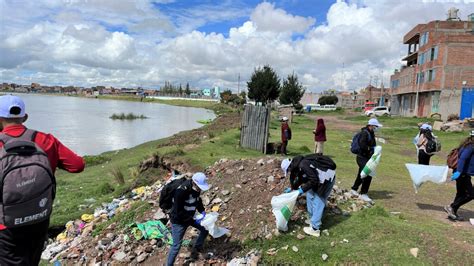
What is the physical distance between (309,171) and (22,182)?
13.2 feet

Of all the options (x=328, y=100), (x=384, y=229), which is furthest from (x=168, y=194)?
(x=328, y=100)

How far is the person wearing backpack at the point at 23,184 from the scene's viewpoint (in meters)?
3.15

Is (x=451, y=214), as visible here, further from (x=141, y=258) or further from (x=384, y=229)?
(x=141, y=258)

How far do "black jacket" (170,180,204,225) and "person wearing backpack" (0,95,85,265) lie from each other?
6.55ft

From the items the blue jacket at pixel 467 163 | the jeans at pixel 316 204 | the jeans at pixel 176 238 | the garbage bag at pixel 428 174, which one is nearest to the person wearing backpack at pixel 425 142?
the garbage bag at pixel 428 174

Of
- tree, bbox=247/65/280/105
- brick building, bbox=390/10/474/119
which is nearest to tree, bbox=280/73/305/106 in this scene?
tree, bbox=247/65/280/105

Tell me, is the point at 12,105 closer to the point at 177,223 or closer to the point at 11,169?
Result: the point at 11,169

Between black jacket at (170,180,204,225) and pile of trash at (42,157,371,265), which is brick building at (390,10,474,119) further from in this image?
black jacket at (170,180,204,225)

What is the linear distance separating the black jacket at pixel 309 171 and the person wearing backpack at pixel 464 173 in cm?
257

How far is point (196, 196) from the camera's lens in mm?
5500

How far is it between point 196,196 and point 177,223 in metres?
0.48

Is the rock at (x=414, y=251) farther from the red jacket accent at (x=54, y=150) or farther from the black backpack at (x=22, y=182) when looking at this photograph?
the black backpack at (x=22, y=182)

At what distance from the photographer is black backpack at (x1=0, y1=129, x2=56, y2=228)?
3.13 meters

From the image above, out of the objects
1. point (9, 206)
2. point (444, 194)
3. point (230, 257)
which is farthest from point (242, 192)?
point (444, 194)
